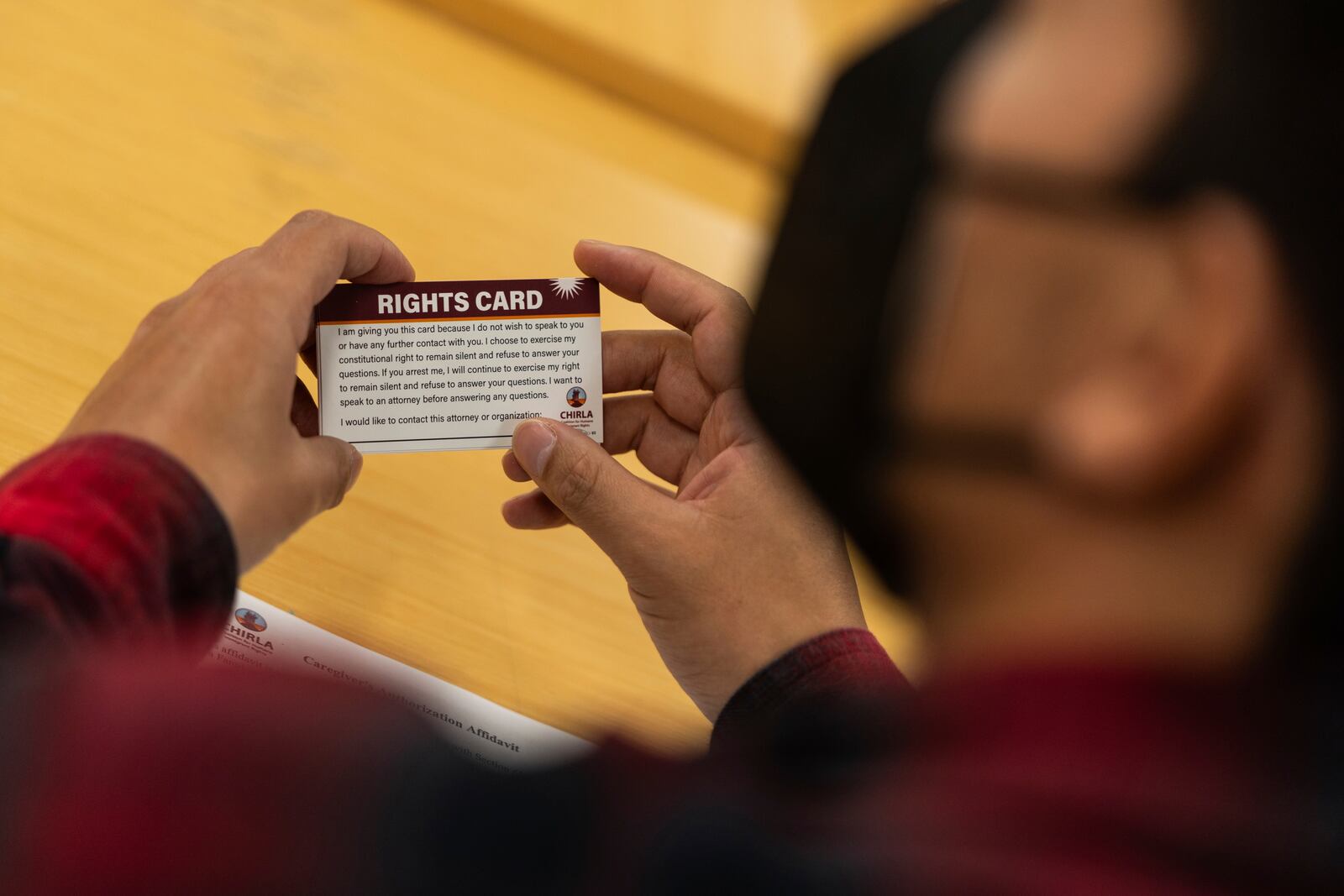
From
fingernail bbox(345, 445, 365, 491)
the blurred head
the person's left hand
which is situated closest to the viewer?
the blurred head

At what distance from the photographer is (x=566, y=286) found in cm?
57

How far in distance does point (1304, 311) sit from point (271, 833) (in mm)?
291

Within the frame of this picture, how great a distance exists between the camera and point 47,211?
642 mm

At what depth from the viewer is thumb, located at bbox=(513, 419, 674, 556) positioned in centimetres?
54

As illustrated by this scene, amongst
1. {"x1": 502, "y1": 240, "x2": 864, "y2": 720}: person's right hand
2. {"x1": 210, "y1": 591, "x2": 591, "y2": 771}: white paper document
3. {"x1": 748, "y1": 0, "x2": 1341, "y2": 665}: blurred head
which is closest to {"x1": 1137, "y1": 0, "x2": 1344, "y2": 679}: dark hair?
{"x1": 748, "y1": 0, "x2": 1341, "y2": 665}: blurred head

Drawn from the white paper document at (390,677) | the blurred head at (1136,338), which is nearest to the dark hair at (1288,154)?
the blurred head at (1136,338)

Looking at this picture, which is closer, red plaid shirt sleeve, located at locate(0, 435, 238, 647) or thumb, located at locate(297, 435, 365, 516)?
red plaid shirt sleeve, located at locate(0, 435, 238, 647)

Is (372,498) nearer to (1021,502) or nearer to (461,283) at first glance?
(461,283)

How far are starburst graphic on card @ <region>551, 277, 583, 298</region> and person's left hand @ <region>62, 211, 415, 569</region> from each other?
12 centimetres

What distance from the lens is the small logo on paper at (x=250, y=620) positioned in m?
0.58

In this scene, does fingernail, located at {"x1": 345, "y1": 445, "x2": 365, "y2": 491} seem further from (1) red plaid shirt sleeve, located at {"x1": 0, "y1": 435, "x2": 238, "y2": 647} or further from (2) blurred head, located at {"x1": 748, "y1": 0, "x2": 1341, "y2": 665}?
(2) blurred head, located at {"x1": 748, "y1": 0, "x2": 1341, "y2": 665}

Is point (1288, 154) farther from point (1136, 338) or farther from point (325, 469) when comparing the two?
point (325, 469)

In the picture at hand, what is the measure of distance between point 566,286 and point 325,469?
0.18 meters

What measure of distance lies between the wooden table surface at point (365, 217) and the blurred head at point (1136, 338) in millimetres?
347
